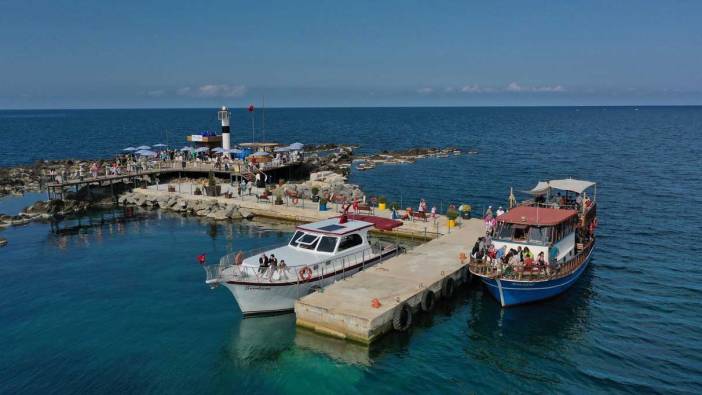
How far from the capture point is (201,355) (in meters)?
20.2

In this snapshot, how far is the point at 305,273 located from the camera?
2398cm

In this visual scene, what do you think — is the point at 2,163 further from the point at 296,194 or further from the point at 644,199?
the point at 644,199

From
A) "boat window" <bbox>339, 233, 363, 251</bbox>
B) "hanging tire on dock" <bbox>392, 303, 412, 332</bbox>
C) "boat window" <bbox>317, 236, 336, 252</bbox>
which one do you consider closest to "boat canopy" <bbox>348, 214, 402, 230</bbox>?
"boat window" <bbox>339, 233, 363, 251</bbox>

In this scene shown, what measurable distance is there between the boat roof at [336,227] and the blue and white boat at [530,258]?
6.20 m

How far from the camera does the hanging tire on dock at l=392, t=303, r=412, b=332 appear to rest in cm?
2152

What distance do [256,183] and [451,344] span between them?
33.9 metres

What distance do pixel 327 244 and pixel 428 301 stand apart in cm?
585

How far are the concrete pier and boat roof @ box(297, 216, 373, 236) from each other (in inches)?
89.8

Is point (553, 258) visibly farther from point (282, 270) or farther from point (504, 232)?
point (282, 270)

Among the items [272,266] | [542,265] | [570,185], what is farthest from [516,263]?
[570,185]

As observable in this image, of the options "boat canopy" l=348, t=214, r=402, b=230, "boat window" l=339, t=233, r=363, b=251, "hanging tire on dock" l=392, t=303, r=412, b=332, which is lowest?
"hanging tire on dock" l=392, t=303, r=412, b=332

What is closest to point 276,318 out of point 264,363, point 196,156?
point 264,363

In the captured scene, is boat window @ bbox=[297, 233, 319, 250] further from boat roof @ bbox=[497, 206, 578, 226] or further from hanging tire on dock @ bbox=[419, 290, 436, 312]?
boat roof @ bbox=[497, 206, 578, 226]

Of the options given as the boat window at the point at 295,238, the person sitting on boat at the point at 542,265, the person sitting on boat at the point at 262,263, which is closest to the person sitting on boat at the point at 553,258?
the person sitting on boat at the point at 542,265
